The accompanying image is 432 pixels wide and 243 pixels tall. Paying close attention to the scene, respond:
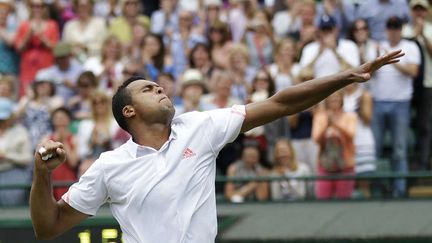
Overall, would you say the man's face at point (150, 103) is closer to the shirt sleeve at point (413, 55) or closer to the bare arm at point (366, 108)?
the bare arm at point (366, 108)

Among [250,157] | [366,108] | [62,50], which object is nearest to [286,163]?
[250,157]

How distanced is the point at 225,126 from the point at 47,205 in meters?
1.03

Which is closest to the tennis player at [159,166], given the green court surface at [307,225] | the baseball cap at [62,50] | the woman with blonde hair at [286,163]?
the green court surface at [307,225]

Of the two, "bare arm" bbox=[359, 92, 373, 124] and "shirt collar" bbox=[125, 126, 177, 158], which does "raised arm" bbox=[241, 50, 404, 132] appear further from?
"bare arm" bbox=[359, 92, 373, 124]

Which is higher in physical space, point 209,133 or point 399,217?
point 209,133

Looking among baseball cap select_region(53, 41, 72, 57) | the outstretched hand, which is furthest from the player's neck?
baseball cap select_region(53, 41, 72, 57)

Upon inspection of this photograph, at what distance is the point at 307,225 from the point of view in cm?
886

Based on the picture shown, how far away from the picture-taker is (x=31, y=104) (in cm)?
1285

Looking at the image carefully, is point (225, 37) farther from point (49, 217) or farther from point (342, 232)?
point (49, 217)

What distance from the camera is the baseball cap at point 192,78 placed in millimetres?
12391

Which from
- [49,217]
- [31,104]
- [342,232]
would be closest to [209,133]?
[49,217]

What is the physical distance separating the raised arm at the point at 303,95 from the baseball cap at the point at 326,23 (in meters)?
6.26

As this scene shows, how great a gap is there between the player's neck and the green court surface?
8.50ft

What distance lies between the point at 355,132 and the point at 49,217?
5608mm
